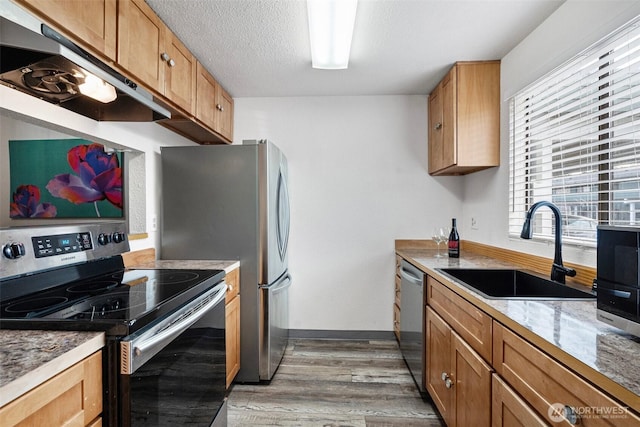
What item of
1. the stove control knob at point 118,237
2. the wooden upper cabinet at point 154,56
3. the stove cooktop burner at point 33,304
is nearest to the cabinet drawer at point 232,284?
the stove control knob at point 118,237

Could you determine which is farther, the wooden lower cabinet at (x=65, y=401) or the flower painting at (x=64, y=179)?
the flower painting at (x=64, y=179)

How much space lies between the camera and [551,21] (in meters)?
1.79

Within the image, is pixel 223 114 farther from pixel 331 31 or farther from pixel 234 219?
pixel 331 31

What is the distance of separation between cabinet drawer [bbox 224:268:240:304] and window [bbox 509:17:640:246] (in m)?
1.93

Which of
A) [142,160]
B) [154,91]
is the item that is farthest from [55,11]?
[142,160]

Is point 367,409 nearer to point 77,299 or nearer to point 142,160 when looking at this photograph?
point 77,299

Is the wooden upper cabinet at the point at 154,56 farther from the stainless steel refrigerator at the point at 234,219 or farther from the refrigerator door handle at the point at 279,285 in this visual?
the refrigerator door handle at the point at 279,285

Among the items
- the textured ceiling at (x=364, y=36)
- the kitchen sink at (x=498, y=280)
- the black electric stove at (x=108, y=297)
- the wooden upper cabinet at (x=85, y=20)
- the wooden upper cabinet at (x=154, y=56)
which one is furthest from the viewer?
the kitchen sink at (x=498, y=280)

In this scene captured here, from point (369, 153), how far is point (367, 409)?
2.14 m

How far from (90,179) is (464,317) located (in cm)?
208

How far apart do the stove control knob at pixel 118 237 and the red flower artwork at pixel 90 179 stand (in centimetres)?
27

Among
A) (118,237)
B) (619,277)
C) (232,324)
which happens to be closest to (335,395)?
(232,324)

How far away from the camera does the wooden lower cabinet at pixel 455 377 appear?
1.26 m

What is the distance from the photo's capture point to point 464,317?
145 cm
